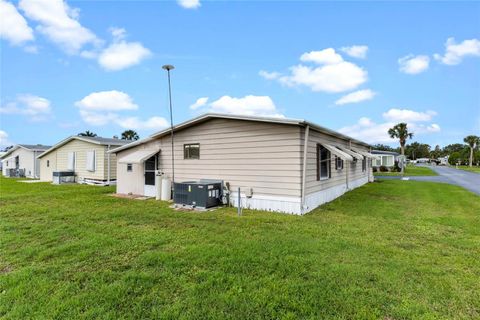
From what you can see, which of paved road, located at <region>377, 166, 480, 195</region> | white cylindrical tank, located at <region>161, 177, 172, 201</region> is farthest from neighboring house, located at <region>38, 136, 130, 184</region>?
paved road, located at <region>377, 166, 480, 195</region>

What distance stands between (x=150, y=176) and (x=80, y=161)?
1021 centimetres

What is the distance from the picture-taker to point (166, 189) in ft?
35.7

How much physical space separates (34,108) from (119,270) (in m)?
23.2

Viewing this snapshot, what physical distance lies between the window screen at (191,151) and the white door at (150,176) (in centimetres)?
183

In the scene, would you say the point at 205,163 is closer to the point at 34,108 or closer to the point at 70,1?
the point at 70,1

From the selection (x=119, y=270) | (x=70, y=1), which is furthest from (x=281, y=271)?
(x=70, y=1)

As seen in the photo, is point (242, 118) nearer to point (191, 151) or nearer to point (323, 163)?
point (191, 151)

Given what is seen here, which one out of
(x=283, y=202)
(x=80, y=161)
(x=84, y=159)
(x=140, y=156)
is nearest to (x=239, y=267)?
(x=283, y=202)

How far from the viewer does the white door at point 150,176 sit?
11.8 metres

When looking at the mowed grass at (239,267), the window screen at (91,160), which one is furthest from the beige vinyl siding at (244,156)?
the window screen at (91,160)

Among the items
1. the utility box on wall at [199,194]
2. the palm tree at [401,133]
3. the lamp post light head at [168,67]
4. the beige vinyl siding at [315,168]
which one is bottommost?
the utility box on wall at [199,194]

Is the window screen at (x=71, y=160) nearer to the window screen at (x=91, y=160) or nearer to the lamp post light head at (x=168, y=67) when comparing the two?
the window screen at (x=91, y=160)

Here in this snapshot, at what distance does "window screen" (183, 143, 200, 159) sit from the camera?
10.5 meters

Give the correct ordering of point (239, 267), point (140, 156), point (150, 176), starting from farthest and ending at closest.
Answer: point (150, 176) → point (140, 156) → point (239, 267)
